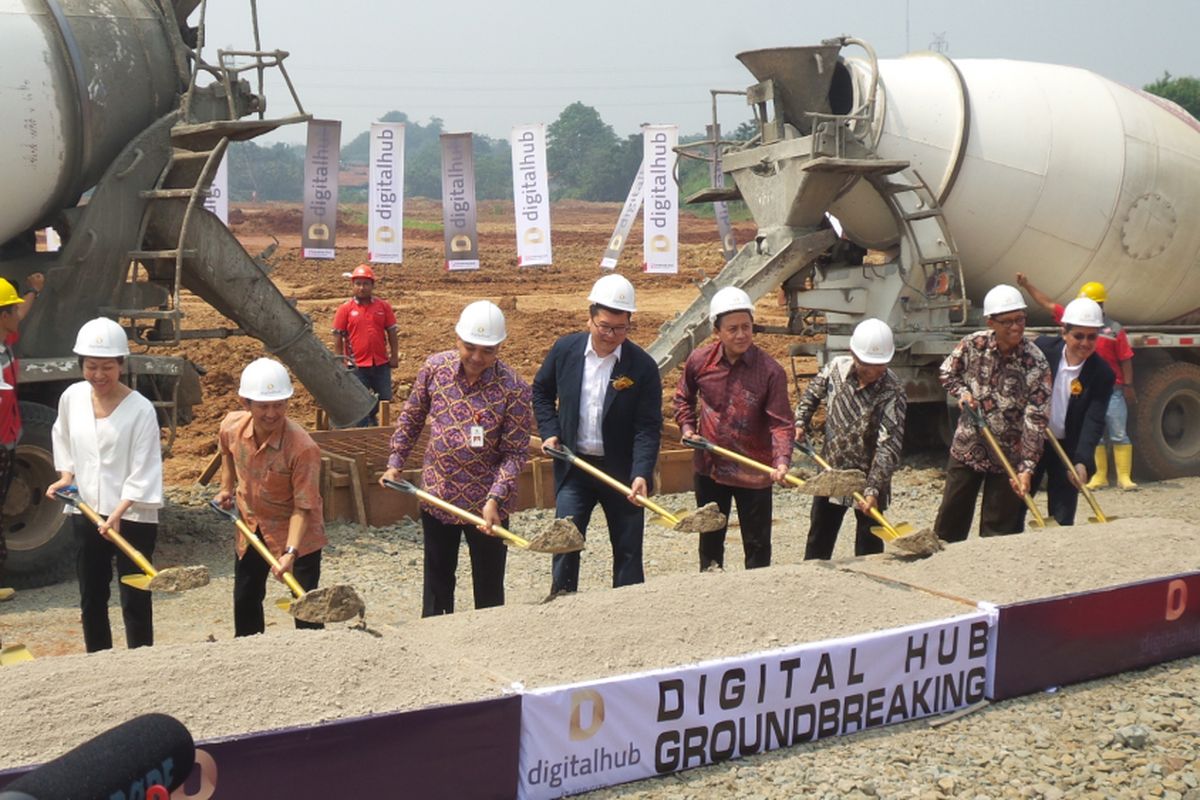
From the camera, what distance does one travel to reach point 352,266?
3136 centimetres

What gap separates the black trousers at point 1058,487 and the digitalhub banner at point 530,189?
45.8 feet

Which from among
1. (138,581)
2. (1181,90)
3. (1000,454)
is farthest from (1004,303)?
(1181,90)

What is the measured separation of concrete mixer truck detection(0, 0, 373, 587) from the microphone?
7265mm

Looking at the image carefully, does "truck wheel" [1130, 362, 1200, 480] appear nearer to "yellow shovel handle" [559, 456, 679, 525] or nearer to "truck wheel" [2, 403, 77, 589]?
"yellow shovel handle" [559, 456, 679, 525]

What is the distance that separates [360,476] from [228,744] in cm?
579

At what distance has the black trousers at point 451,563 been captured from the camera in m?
6.26

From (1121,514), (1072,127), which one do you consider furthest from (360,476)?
(1072,127)

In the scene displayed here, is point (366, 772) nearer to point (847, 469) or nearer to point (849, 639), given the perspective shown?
point (849, 639)

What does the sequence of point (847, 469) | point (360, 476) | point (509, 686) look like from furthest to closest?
point (360, 476) → point (847, 469) → point (509, 686)

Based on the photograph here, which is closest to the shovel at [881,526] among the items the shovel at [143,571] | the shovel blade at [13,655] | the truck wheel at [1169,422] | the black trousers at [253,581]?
the black trousers at [253,581]

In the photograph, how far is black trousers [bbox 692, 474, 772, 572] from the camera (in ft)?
23.2

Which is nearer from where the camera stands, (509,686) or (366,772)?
(366,772)

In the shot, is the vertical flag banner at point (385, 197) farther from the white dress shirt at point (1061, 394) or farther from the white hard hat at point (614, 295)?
the white hard hat at point (614, 295)

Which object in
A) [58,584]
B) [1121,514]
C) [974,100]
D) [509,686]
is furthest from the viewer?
[974,100]
